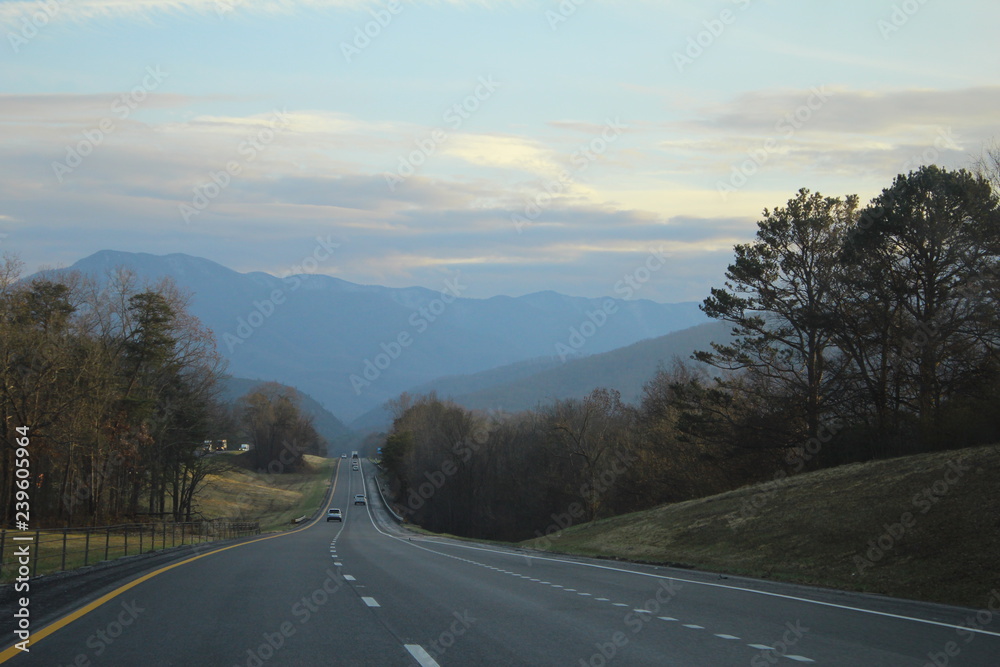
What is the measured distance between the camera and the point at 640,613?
11.9 m

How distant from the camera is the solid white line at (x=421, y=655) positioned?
309 inches

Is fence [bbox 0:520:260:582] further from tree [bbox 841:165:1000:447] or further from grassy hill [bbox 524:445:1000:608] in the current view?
tree [bbox 841:165:1000:447]

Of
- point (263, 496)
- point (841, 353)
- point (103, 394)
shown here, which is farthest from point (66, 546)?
point (263, 496)

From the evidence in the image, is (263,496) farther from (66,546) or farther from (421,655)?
(421,655)

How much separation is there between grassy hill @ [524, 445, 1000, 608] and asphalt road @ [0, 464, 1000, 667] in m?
1.50

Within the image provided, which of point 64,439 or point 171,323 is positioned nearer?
point 64,439

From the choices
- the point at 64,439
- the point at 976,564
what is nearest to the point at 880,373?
the point at 976,564

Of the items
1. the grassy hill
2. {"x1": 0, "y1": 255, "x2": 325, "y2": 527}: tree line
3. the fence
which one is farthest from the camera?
{"x1": 0, "y1": 255, "x2": 325, "y2": 527}: tree line

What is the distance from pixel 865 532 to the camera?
2039 centimetres

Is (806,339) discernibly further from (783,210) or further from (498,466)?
(498,466)

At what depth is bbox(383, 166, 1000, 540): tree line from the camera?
34.2 m

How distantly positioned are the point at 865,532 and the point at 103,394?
131 feet

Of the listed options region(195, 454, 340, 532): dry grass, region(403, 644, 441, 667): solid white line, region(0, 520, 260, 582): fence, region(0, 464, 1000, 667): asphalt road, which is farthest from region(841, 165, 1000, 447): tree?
region(195, 454, 340, 532): dry grass

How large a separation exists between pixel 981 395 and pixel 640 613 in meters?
23.6
